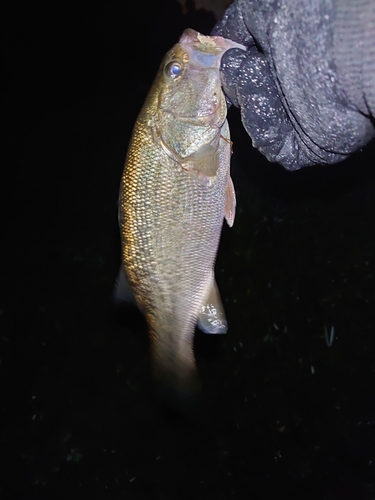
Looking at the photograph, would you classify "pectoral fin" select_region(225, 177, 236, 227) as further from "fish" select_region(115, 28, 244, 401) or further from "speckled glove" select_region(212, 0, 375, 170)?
"speckled glove" select_region(212, 0, 375, 170)

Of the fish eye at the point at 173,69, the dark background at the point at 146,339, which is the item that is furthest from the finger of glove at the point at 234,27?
the dark background at the point at 146,339

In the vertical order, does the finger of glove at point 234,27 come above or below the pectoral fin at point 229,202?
above

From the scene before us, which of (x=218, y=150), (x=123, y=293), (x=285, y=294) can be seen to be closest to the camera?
(x=218, y=150)

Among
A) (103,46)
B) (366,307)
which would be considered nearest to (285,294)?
(366,307)

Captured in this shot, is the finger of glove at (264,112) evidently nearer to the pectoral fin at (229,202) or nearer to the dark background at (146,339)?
the pectoral fin at (229,202)

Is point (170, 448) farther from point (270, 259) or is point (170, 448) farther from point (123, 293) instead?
point (123, 293)

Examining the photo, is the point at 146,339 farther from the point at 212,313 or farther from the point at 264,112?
the point at 264,112

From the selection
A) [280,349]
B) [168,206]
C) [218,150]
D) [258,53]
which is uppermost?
[258,53]
